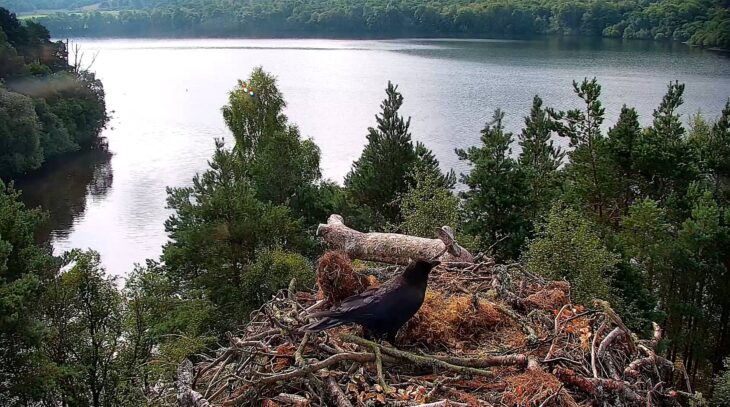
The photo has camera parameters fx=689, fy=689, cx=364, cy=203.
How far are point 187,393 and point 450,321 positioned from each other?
2838 mm

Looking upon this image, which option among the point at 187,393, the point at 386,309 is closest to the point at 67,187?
the point at 187,393

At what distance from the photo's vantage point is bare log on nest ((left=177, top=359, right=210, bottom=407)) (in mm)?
6297

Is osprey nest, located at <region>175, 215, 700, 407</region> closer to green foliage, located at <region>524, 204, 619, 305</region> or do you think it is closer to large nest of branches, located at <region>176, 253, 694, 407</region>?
large nest of branches, located at <region>176, 253, 694, 407</region>

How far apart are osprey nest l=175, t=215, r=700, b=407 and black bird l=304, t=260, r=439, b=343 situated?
15 centimetres

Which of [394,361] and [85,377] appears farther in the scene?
[85,377]

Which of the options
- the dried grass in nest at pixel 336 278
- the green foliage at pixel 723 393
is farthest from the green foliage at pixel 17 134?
the dried grass in nest at pixel 336 278

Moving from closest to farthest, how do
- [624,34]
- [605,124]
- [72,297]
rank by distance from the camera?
[72,297] → [605,124] → [624,34]

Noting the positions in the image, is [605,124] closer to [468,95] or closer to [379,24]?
[468,95]

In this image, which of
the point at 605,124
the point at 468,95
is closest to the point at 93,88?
the point at 468,95

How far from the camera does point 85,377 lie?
19.5 meters

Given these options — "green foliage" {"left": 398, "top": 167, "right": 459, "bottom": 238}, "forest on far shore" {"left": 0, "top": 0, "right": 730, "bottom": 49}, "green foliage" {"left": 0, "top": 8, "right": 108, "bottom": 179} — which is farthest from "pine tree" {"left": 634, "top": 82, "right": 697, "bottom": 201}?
"forest on far shore" {"left": 0, "top": 0, "right": 730, "bottom": 49}

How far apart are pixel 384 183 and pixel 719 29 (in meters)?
78.0

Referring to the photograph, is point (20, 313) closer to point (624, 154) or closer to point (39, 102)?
point (624, 154)

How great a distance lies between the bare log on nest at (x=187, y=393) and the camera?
6.30 m
